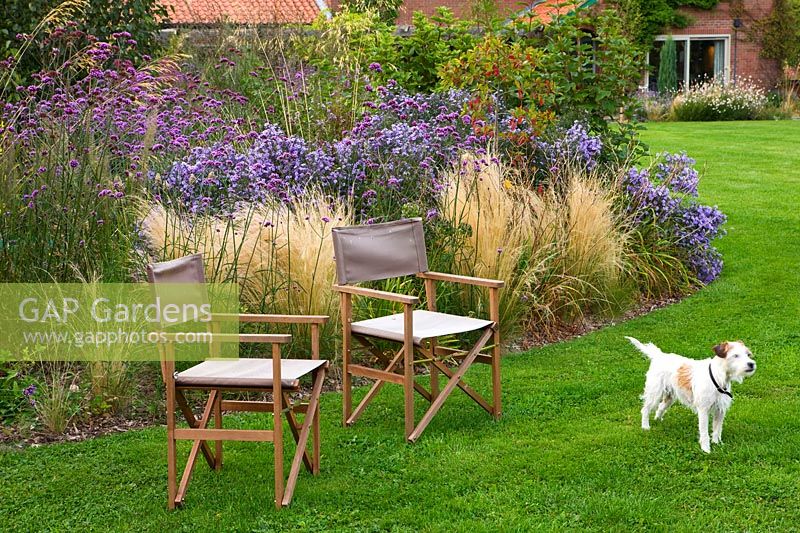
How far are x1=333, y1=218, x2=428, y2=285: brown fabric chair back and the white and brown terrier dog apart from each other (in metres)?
1.29

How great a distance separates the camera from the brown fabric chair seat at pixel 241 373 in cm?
422

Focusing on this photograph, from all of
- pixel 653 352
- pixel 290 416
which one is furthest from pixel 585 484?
pixel 290 416

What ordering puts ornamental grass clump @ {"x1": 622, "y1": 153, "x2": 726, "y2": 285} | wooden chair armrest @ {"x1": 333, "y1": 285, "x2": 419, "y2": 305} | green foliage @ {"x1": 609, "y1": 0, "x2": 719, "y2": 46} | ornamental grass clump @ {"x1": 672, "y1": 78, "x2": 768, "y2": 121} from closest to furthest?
wooden chair armrest @ {"x1": 333, "y1": 285, "x2": 419, "y2": 305} → ornamental grass clump @ {"x1": 622, "y1": 153, "x2": 726, "y2": 285} → ornamental grass clump @ {"x1": 672, "y1": 78, "x2": 768, "y2": 121} → green foliage @ {"x1": 609, "y1": 0, "x2": 719, "y2": 46}

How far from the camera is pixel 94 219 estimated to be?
19.9 ft

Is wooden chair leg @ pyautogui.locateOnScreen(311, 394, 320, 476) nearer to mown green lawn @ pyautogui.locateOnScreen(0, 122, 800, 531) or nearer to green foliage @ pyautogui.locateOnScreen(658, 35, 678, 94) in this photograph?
mown green lawn @ pyautogui.locateOnScreen(0, 122, 800, 531)

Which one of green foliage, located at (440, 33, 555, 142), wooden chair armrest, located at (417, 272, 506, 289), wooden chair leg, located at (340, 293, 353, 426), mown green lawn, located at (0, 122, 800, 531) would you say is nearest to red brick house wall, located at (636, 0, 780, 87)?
green foliage, located at (440, 33, 555, 142)

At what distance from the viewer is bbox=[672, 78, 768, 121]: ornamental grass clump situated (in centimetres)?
2355

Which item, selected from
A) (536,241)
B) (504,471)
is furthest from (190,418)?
(536,241)

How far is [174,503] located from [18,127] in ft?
12.2

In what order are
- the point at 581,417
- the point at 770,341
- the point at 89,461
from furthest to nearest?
the point at 770,341, the point at 581,417, the point at 89,461

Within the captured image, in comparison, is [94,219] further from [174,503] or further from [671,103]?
[671,103]

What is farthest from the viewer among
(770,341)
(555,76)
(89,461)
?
(555,76)

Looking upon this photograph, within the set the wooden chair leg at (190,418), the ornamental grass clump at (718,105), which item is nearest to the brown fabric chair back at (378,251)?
the wooden chair leg at (190,418)

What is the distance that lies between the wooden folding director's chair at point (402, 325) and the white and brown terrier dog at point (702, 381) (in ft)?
2.61
